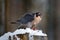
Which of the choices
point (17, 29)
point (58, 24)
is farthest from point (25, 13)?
point (58, 24)

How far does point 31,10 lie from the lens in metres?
0.86

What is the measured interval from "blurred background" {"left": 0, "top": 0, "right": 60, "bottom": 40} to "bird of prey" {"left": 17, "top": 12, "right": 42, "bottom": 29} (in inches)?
1.0

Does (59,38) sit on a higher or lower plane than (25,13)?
lower

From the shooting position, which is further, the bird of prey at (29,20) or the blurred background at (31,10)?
the bird of prey at (29,20)

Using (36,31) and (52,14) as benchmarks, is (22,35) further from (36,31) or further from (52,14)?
(52,14)

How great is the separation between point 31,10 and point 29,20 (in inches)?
2.4

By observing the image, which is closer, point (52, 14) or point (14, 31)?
point (52, 14)

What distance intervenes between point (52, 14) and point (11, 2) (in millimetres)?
285

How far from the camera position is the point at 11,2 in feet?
2.94

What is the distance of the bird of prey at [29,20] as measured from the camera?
0.87 meters

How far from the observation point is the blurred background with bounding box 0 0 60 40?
28.4 inches

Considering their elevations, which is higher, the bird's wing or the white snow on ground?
the bird's wing

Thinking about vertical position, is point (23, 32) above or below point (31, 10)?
below

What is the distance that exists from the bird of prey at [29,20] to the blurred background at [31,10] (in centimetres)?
2
